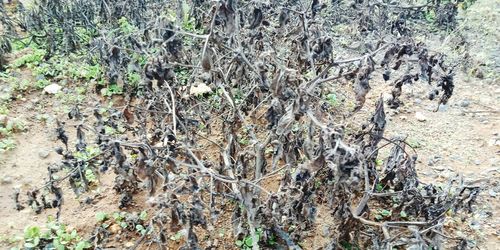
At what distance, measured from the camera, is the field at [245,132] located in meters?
2.07

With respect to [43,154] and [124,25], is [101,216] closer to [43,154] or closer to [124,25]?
[43,154]

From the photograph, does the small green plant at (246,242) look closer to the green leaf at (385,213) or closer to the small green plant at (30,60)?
the green leaf at (385,213)

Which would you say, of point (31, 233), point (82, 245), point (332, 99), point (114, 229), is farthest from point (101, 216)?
point (332, 99)

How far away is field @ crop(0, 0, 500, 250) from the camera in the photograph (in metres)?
2.07

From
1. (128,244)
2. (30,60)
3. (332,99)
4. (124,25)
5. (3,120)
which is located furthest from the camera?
(124,25)

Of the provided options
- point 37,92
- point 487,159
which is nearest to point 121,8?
point 37,92

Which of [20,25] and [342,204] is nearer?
[342,204]

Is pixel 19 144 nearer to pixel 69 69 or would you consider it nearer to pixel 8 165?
pixel 8 165

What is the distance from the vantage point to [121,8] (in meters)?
4.56

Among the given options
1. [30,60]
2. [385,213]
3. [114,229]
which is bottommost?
[385,213]

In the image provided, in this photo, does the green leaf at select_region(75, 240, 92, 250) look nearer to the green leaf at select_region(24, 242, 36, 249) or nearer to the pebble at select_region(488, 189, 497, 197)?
the green leaf at select_region(24, 242, 36, 249)

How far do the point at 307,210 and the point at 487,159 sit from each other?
197 cm

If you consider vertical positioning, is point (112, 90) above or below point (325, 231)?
above

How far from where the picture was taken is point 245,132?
11.6ft
